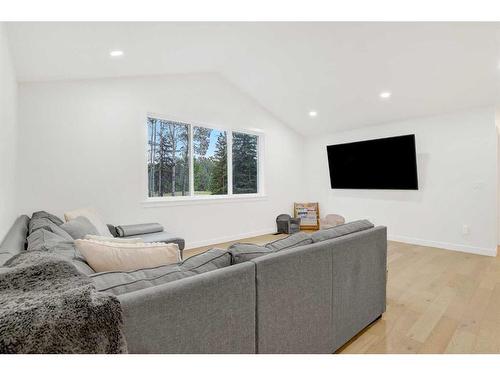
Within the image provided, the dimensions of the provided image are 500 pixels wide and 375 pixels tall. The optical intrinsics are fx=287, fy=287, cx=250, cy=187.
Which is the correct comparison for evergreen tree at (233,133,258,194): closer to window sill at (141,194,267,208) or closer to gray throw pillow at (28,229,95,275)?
window sill at (141,194,267,208)

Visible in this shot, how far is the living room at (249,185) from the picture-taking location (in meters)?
1.15

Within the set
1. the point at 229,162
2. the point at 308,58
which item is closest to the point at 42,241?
the point at 308,58

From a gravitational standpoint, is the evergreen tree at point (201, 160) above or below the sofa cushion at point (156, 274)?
above

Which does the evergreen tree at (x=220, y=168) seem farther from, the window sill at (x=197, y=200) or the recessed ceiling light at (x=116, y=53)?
the recessed ceiling light at (x=116, y=53)

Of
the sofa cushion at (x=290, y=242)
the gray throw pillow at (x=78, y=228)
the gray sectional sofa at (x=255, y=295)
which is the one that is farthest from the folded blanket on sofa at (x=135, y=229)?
the sofa cushion at (x=290, y=242)

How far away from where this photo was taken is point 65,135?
362 cm

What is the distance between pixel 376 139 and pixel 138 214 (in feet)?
14.5

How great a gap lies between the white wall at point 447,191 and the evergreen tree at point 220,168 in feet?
9.06

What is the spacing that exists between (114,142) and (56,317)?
11.9 feet

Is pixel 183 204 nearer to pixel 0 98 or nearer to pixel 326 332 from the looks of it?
pixel 0 98

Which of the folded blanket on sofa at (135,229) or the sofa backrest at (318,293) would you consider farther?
the folded blanket on sofa at (135,229)

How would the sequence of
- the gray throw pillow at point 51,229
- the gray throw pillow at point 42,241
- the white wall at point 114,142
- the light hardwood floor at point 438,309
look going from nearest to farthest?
the gray throw pillow at point 42,241, the light hardwood floor at point 438,309, the gray throw pillow at point 51,229, the white wall at point 114,142

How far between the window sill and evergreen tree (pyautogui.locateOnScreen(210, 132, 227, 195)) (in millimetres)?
207
